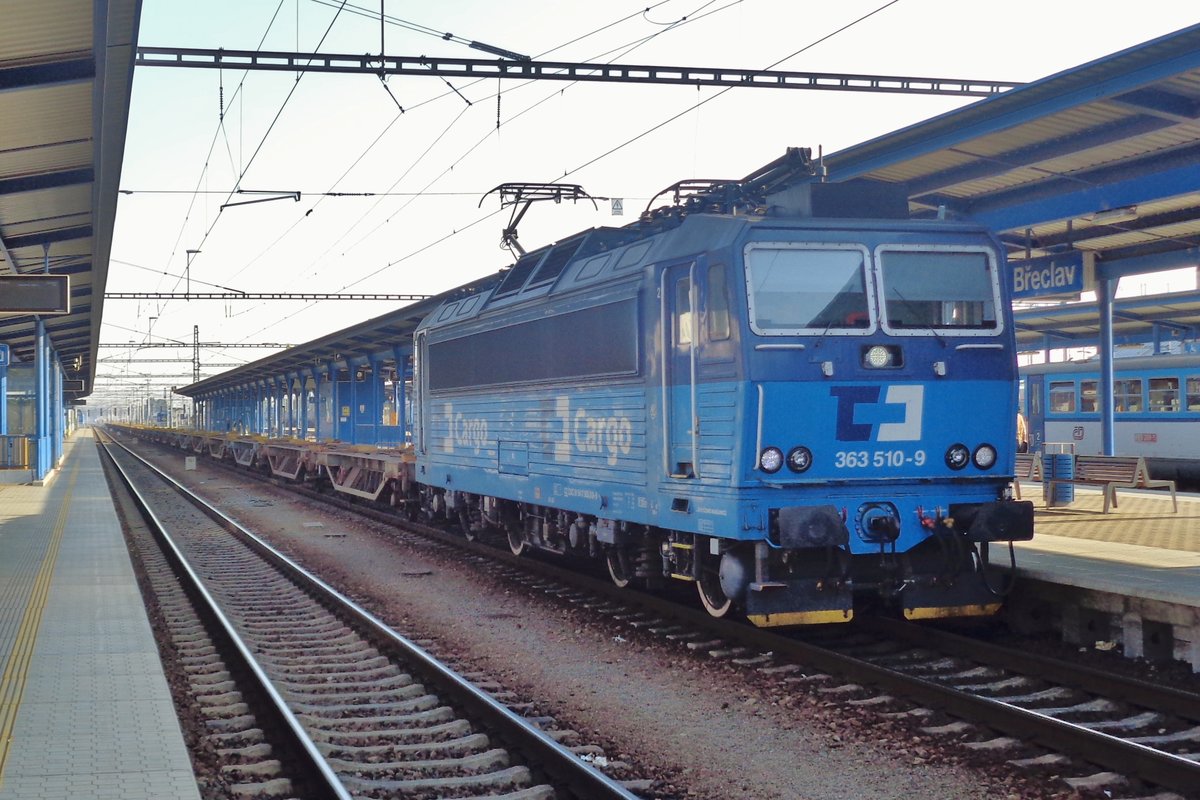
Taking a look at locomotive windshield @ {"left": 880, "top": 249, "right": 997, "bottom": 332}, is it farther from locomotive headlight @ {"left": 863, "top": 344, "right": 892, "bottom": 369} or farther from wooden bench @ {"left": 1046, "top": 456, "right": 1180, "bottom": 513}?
wooden bench @ {"left": 1046, "top": 456, "right": 1180, "bottom": 513}

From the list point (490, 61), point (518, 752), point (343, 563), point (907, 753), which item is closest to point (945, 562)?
point (907, 753)

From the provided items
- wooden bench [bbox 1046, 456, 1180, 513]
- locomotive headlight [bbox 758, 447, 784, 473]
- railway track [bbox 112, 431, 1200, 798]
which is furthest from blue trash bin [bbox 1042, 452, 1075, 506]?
locomotive headlight [bbox 758, 447, 784, 473]

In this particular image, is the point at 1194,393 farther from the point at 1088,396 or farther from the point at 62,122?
the point at 62,122

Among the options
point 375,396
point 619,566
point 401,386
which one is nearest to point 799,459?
point 619,566

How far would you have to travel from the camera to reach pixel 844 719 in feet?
23.5

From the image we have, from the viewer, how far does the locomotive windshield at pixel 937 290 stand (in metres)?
9.21

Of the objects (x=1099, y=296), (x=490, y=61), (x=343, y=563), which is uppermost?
(x=490, y=61)

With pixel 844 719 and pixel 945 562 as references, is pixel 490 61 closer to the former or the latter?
pixel 945 562

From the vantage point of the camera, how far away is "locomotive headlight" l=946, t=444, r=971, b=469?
9.19m

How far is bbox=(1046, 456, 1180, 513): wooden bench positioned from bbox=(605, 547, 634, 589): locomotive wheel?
318 inches

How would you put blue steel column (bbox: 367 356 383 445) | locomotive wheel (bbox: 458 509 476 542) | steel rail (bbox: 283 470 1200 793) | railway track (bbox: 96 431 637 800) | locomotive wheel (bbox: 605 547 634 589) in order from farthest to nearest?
blue steel column (bbox: 367 356 383 445) < locomotive wheel (bbox: 458 509 476 542) < locomotive wheel (bbox: 605 547 634 589) < railway track (bbox: 96 431 637 800) < steel rail (bbox: 283 470 1200 793)

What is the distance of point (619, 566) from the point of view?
11.7m

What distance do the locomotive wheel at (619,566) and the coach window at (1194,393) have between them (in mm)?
16235

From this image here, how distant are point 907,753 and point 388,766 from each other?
285 centimetres
